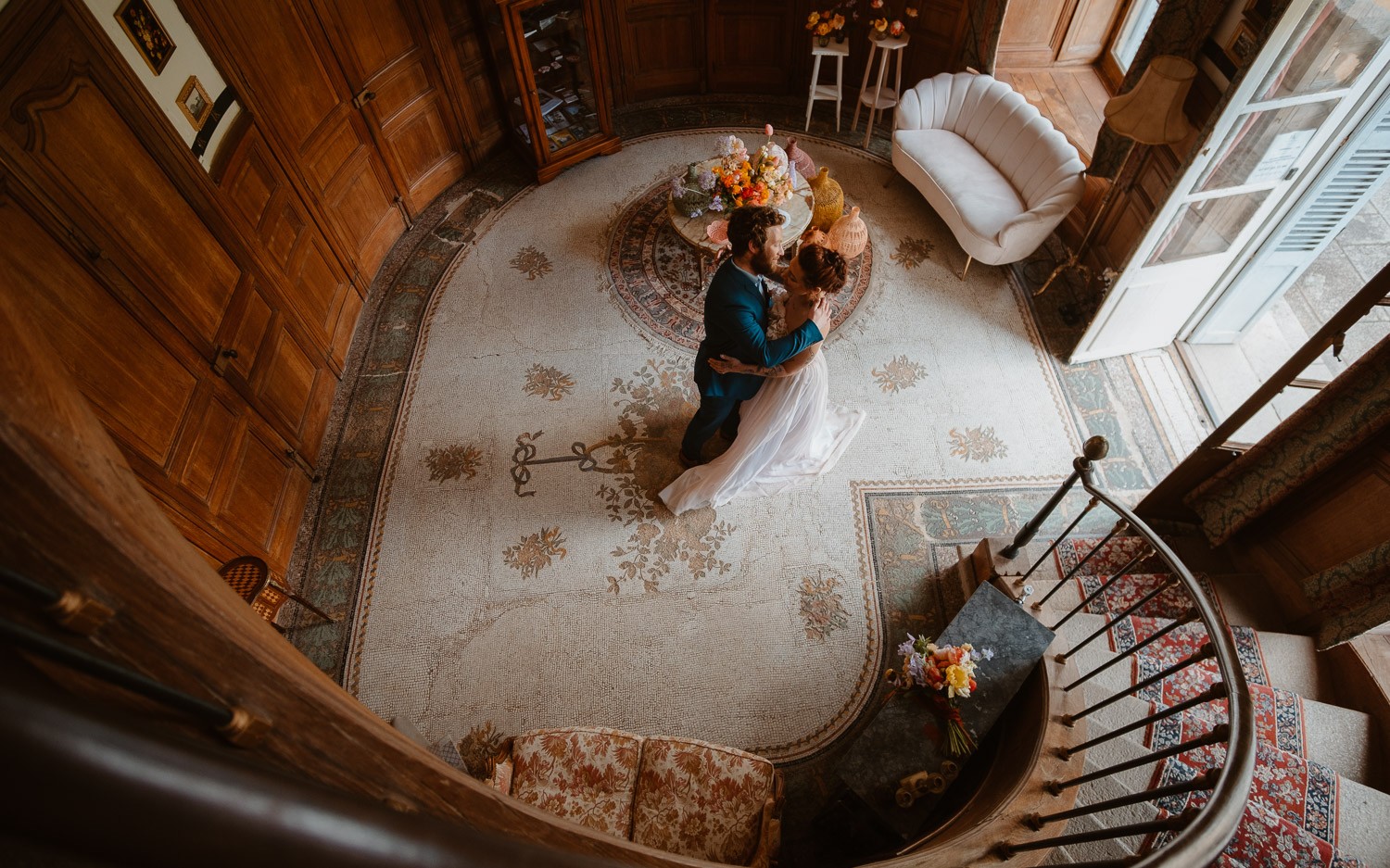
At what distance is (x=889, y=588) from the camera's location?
12.1 ft

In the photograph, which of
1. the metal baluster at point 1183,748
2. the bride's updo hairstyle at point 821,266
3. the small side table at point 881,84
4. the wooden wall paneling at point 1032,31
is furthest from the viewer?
the wooden wall paneling at point 1032,31

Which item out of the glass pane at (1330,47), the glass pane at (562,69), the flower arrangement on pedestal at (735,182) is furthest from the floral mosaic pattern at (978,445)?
the glass pane at (562,69)

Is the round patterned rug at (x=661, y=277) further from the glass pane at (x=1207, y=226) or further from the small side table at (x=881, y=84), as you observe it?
the glass pane at (x=1207, y=226)

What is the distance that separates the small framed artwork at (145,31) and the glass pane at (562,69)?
2.33 m

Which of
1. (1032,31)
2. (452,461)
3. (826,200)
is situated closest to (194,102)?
(452,461)

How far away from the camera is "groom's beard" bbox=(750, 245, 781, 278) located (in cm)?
303

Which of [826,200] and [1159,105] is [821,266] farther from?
[1159,105]

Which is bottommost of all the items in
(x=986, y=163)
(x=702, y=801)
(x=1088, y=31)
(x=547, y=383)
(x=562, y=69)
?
(x=702, y=801)

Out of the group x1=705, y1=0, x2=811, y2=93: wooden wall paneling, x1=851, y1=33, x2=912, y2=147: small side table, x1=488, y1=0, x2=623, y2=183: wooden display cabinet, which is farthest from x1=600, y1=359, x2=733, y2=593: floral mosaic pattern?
x1=705, y1=0, x2=811, y2=93: wooden wall paneling

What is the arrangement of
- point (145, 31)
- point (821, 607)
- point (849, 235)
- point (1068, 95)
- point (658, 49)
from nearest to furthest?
1. point (145, 31)
2. point (821, 607)
3. point (849, 235)
4. point (658, 49)
5. point (1068, 95)

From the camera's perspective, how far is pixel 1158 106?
12.2 feet

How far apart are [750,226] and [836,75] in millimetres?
3996

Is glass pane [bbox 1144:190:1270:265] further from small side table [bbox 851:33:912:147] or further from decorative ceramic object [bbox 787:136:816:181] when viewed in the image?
small side table [bbox 851:33:912:147]

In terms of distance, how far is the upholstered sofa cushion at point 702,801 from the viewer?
2.53 m
